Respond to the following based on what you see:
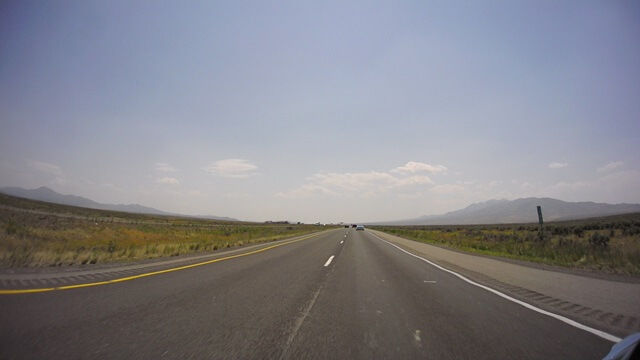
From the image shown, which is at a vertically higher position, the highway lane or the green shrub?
the green shrub

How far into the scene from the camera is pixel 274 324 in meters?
4.39

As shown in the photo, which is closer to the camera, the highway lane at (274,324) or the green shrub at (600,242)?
the highway lane at (274,324)

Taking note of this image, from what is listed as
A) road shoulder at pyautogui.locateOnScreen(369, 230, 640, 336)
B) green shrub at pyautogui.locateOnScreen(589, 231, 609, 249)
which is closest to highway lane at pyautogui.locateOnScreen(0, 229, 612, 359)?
road shoulder at pyautogui.locateOnScreen(369, 230, 640, 336)

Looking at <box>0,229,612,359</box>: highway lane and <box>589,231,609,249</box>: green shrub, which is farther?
<box>589,231,609,249</box>: green shrub

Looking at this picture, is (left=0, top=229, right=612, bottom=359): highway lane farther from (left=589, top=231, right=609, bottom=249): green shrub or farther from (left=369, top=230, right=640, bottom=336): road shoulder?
(left=589, top=231, right=609, bottom=249): green shrub

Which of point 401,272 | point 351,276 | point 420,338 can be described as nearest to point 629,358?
point 420,338

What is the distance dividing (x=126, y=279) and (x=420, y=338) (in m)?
6.87

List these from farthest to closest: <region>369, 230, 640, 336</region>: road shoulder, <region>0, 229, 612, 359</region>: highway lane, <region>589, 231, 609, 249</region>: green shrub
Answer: <region>589, 231, 609, 249</region>: green shrub, <region>369, 230, 640, 336</region>: road shoulder, <region>0, 229, 612, 359</region>: highway lane

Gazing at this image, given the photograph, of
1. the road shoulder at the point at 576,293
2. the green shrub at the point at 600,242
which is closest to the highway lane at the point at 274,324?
the road shoulder at the point at 576,293

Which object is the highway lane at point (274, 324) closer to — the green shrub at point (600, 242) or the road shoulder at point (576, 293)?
the road shoulder at point (576, 293)

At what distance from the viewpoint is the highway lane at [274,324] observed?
3.44m

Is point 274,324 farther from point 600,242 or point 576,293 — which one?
point 600,242

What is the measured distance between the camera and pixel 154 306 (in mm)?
5105

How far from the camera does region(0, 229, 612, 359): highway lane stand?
11.3ft
